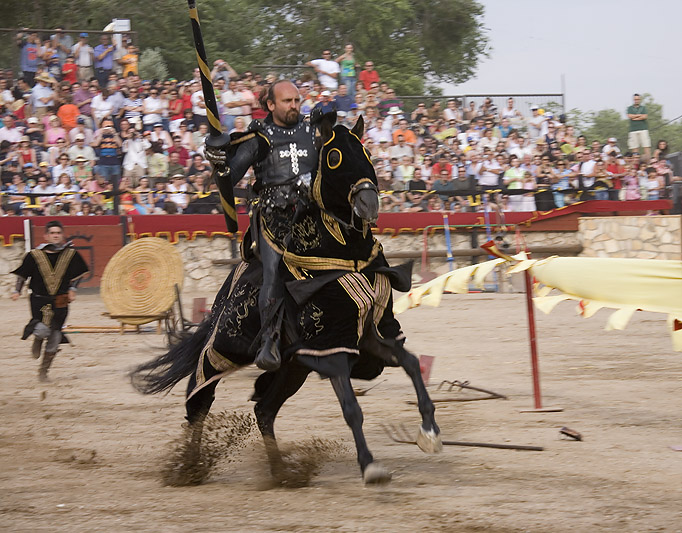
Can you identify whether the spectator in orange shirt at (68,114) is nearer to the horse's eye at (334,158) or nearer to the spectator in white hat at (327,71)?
the spectator in white hat at (327,71)

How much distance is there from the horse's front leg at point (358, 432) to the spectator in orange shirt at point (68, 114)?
1344cm

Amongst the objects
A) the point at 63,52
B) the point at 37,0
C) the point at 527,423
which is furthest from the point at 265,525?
the point at 37,0

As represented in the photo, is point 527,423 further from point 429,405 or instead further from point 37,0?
point 37,0

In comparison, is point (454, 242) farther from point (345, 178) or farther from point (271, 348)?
point (345, 178)

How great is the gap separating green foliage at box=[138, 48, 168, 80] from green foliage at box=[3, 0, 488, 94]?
101 cm

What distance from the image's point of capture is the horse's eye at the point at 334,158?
15.4 ft

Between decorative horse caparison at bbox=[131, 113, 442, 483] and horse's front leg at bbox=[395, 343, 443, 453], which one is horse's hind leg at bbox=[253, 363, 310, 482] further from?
horse's front leg at bbox=[395, 343, 443, 453]

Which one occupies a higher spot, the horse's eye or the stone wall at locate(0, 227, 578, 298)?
the horse's eye

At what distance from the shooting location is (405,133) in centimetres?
1869

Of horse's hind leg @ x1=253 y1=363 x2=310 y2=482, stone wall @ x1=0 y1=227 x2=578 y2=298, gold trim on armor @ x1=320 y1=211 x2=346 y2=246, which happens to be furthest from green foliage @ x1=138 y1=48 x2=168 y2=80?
gold trim on armor @ x1=320 y1=211 x2=346 y2=246

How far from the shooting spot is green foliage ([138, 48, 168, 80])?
95.3ft

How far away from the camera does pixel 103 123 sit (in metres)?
16.8

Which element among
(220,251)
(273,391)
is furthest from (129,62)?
(273,391)

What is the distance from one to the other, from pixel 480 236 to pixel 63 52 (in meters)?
8.45
